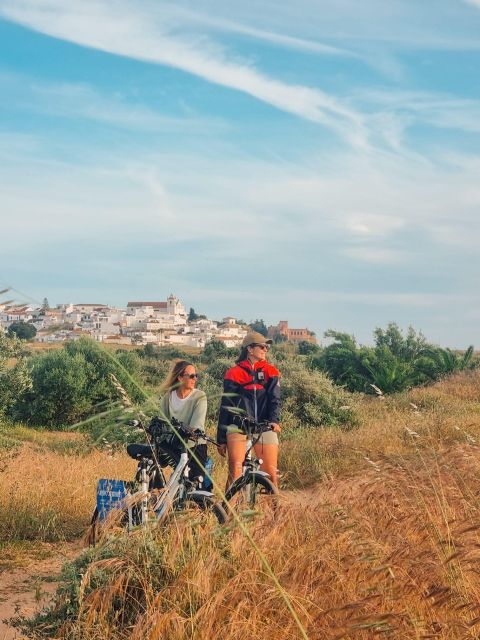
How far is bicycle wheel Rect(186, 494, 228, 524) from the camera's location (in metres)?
6.44

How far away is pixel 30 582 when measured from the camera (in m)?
7.66

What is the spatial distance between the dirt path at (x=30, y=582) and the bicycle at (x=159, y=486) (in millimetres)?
631

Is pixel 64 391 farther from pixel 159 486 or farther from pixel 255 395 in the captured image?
pixel 159 486

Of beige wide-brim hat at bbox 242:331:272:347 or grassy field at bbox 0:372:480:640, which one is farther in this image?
beige wide-brim hat at bbox 242:331:272:347

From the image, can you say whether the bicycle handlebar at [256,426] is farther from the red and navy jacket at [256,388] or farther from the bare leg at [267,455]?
the bare leg at [267,455]

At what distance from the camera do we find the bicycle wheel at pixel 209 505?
21.1 feet

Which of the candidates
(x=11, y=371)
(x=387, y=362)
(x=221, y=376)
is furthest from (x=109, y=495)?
(x=387, y=362)

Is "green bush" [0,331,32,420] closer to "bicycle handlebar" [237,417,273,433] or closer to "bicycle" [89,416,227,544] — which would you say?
"bicycle handlebar" [237,417,273,433]

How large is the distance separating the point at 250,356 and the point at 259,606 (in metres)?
4.62

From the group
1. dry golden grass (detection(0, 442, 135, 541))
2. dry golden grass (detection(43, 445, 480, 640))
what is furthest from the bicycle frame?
dry golden grass (detection(0, 442, 135, 541))

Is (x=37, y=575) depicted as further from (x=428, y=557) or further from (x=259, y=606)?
(x=428, y=557)

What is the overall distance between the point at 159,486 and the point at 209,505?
1.27m

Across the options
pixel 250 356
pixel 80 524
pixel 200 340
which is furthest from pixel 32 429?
pixel 200 340

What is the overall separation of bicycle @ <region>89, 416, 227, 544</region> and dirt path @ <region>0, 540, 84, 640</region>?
2.07ft
